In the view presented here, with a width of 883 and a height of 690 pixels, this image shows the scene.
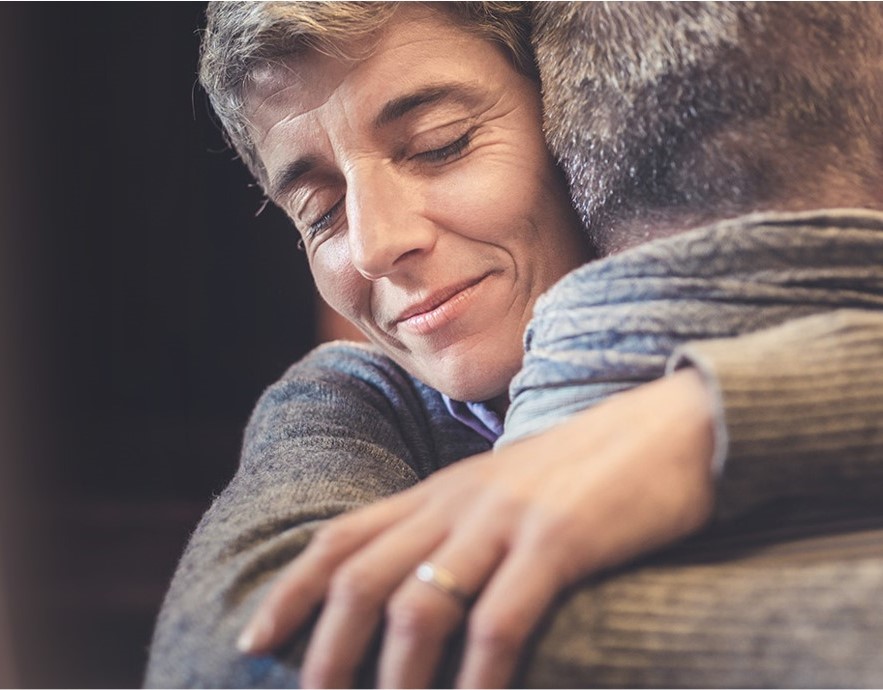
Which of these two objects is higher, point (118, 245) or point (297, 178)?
point (297, 178)

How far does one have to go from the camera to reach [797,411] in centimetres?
66

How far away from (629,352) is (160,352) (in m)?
1.84

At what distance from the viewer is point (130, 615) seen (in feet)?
7.66

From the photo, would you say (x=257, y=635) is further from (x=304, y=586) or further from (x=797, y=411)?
(x=797, y=411)

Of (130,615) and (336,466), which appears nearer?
(336,466)

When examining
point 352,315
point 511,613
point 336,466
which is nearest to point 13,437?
point 352,315

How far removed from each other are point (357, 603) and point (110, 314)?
185 cm

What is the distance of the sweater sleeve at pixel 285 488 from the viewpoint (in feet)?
2.34

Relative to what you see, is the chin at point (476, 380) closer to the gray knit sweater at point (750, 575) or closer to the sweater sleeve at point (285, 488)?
the sweater sleeve at point (285, 488)

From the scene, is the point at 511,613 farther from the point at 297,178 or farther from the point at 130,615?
the point at 130,615

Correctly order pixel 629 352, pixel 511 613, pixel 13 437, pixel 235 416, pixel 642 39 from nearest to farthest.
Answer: pixel 511 613
pixel 629 352
pixel 642 39
pixel 13 437
pixel 235 416

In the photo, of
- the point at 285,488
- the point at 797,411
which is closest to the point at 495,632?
the point at 797,411

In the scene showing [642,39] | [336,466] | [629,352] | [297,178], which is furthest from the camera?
[297,178]

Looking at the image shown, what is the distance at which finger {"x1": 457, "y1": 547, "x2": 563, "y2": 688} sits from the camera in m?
0.60
